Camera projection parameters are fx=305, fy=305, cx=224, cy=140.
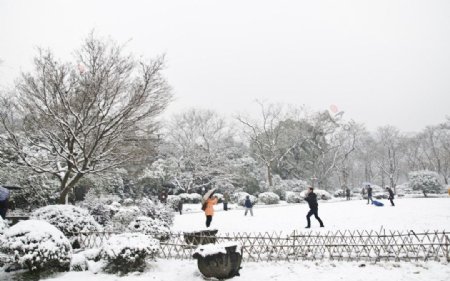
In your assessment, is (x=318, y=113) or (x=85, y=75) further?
(x=318, y=113)

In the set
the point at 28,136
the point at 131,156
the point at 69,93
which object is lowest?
the point at 131,156

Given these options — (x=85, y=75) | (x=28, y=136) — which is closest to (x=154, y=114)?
(x=85, y=75)

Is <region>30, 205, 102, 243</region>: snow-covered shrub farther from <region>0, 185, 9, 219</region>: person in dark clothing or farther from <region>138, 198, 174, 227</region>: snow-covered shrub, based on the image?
<region>138, 198, 174, 227</region>: snow-covered shrub

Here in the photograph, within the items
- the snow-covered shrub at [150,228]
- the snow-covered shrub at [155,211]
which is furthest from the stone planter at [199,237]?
the snow-covered shrub at [155,211]

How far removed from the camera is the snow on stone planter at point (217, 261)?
22.6ft

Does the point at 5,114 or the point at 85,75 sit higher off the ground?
the point at 85,75

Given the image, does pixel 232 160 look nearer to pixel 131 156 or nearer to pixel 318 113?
pixel 318 113

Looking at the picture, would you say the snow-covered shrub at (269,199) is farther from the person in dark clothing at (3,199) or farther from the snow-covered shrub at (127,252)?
the snow-covered shrub at (127,252)

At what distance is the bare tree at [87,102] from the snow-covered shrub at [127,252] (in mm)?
5155

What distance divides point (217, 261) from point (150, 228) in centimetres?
384

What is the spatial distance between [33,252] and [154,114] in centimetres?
680

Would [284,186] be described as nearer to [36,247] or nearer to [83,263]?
[83,263]

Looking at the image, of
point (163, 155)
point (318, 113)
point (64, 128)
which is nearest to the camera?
point (64, 128)

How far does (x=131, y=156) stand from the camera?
12883mm
